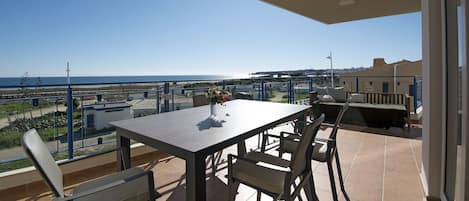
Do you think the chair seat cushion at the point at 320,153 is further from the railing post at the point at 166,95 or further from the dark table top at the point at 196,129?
the railing post at the point at 166,95

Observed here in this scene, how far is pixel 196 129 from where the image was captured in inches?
69.6

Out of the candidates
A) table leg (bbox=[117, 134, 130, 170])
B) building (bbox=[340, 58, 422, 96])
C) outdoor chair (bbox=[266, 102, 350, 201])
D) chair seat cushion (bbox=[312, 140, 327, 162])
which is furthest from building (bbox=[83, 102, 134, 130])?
building (bbox=[340, 58, 422, 96])

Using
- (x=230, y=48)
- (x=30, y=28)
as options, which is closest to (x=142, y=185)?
(x=230, y=48)

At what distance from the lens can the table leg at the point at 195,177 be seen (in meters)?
1.27

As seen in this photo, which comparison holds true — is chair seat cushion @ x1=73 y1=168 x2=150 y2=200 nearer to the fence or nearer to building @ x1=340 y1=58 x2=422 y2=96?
the fence

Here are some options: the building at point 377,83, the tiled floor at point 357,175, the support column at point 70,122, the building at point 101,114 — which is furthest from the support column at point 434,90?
the building at point 377,83

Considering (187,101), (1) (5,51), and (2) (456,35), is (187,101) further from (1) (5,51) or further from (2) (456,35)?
(1) (5,51)

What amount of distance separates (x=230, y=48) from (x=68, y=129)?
558 inches

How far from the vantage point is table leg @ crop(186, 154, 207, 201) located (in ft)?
4.17

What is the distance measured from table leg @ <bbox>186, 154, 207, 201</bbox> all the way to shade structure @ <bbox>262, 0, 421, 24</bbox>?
3.33m

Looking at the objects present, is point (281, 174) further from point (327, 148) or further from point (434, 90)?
point (434, 90)

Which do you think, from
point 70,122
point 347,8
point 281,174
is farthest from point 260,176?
point 347,8

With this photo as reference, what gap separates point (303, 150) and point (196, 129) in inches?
29.9

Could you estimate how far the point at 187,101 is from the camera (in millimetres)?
3977
